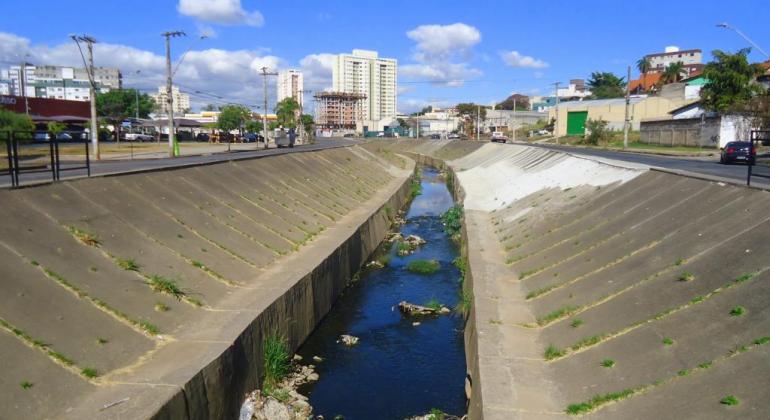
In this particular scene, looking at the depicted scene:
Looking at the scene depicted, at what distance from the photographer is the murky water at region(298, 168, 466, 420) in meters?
11.6

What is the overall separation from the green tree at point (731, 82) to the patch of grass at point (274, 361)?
50198mm

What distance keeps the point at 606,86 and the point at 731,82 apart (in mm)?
95459

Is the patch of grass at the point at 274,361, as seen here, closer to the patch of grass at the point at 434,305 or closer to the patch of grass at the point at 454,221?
the patch of grass at the point at 434,305

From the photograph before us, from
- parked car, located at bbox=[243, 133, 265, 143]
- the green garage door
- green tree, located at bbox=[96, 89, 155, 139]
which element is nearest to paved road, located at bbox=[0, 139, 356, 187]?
parked car, located at bbox=[243, 133, 265, 143]

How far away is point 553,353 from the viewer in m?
10.3

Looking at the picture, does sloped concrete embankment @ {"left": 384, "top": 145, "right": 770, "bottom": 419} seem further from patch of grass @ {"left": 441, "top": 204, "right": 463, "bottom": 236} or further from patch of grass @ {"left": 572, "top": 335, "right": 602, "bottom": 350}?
patch of grass @ {"left": 441, "top": 204, "right": 463, "bottom": 236}

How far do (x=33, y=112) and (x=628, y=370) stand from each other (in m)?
79.8

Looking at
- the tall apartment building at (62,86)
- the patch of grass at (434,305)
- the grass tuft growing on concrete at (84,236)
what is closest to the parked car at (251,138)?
the tall apartment building at (62,86)

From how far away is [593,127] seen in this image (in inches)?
2945

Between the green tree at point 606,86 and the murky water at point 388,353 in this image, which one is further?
the green tree at point 606,86

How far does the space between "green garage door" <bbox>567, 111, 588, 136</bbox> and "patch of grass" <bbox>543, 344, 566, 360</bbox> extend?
294ft

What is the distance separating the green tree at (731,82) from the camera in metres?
52.0

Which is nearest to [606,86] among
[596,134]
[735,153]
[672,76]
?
[672,76]

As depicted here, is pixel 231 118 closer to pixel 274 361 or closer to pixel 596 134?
pixel 596 134
